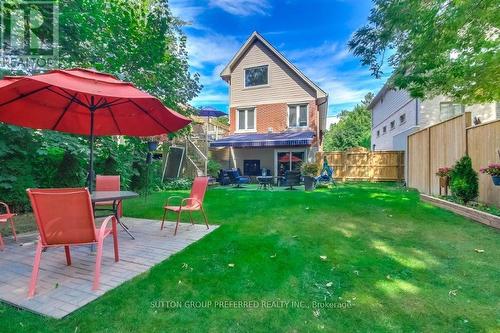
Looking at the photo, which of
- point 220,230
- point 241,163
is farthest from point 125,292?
point 241,163

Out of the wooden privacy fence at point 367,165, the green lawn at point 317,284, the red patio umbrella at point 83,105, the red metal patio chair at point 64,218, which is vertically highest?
the red patio umbrella at point 83,105

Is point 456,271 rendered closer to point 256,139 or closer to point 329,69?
point 256,139

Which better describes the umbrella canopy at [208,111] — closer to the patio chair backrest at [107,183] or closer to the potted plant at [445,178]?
the patio chair backrest at [107,183]

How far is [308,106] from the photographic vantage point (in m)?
18.3

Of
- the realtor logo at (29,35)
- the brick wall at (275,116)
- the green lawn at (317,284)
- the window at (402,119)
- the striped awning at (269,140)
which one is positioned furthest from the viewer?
the brick wall at (275,116)

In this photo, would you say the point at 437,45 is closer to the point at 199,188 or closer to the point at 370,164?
the point at 199,188

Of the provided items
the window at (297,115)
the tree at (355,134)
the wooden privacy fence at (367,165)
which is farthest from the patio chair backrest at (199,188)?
the tree at (355,134)

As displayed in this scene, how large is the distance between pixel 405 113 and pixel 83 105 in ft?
60.8

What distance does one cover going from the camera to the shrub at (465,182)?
6.91m

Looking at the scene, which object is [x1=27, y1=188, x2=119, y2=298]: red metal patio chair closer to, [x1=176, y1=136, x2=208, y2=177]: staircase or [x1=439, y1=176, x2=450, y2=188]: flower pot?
[x1=439, y1=176, x2=450, y2=188]: flower pot

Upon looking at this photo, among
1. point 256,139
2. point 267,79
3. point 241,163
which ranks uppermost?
point 267,79

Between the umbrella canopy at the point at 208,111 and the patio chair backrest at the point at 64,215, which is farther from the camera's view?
the umbrella canopy at the point at 208,111

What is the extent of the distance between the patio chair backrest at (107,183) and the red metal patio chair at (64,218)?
3404 millimetres

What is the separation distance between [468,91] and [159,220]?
1056 centimetres
